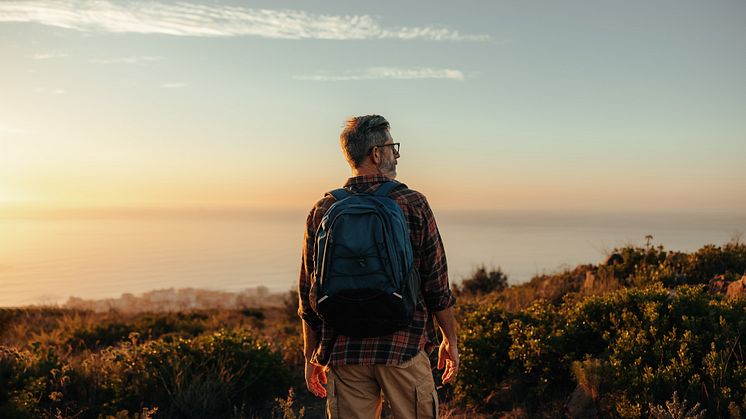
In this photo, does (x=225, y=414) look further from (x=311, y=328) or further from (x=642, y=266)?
(x=642, y=266)

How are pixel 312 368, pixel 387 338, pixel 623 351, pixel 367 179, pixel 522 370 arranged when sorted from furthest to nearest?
pixel 522 370, pixel 623 351, pixel 312 368, pixel 367 179, pixel 387 338

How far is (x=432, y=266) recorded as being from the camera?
3.09 meters

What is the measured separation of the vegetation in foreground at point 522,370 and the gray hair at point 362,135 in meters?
2.08

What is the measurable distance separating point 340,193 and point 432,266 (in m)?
0.62

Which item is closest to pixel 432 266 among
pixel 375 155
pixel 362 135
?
pixel 375 155

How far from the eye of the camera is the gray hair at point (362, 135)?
3.03m

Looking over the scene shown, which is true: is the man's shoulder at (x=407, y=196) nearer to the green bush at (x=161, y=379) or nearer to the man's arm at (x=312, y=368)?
the man's arm at (x=312, y=368)

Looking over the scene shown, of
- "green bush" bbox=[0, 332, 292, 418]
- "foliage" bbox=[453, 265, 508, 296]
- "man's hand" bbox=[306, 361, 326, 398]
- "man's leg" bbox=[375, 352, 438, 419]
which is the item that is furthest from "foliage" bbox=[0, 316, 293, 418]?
"foliage" bbox=[453, 265, 508, 296]

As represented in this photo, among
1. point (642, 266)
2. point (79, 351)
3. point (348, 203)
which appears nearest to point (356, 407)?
point (348, 203)

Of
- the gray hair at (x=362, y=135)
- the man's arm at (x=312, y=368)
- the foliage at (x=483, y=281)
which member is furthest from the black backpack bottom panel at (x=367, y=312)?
the foliage at (x=483, y=281)

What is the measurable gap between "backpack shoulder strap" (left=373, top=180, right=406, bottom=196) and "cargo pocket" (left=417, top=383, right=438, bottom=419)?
40.5 inches

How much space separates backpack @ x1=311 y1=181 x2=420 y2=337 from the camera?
2.75 meters

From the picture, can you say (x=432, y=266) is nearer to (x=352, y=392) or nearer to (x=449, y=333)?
(x=449, y=333)

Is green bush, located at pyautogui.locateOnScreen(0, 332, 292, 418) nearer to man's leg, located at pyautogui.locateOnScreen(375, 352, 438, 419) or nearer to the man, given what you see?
the man
